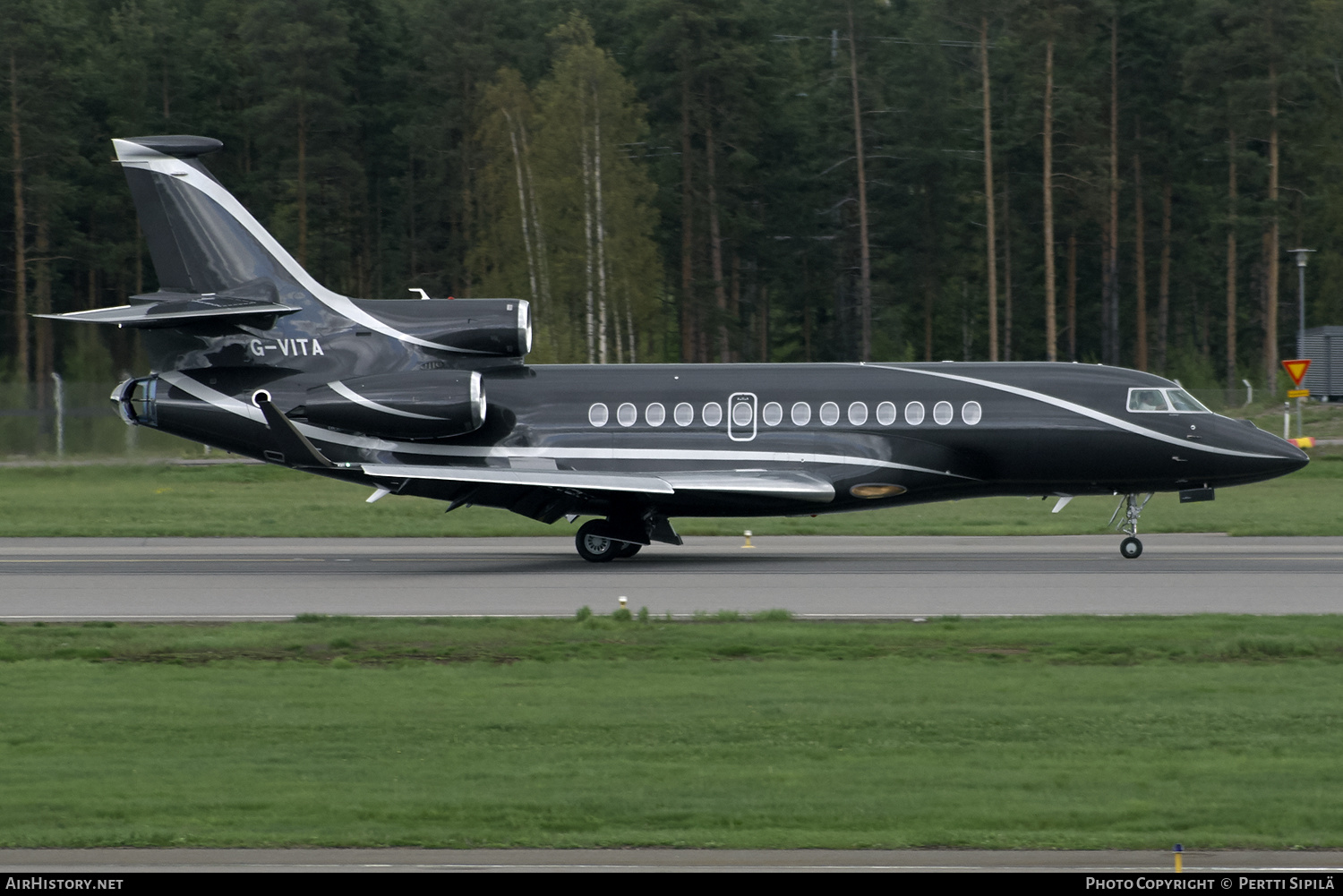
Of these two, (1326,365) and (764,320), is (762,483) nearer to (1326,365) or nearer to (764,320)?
(1326,365)

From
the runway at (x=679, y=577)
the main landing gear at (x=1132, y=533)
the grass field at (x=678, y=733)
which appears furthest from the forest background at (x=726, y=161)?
the grass field at (x=678, y=733)

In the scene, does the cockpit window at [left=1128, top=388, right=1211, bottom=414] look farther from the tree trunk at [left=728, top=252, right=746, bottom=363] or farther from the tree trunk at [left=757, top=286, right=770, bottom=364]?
the tree trunk at [left=757, top=286, right=770, bottom=364]

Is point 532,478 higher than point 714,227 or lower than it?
lower

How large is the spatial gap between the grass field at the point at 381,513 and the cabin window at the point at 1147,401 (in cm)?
491

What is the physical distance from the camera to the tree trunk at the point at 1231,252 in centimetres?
7029

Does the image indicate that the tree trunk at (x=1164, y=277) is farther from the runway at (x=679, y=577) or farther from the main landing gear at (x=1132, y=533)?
the main landing gear at (x=1132, y=533)

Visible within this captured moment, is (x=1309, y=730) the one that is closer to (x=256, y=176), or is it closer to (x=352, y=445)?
(x=352, y=445)

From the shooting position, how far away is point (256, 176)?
7481 cm

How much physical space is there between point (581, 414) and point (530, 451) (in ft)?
3.56

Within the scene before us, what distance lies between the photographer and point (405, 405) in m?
24.9

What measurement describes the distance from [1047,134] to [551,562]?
45.7 m

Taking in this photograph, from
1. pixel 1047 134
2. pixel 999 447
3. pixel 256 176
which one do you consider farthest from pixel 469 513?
pixel 256 176

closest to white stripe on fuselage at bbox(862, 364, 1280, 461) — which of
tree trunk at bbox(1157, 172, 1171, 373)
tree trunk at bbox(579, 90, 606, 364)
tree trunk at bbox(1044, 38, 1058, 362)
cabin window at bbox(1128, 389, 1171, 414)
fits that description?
cabin window at bbox(1128, 389, 1171, 414)

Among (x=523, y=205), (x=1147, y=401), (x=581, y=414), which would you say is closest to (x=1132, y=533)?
(x=1147, y=401)
